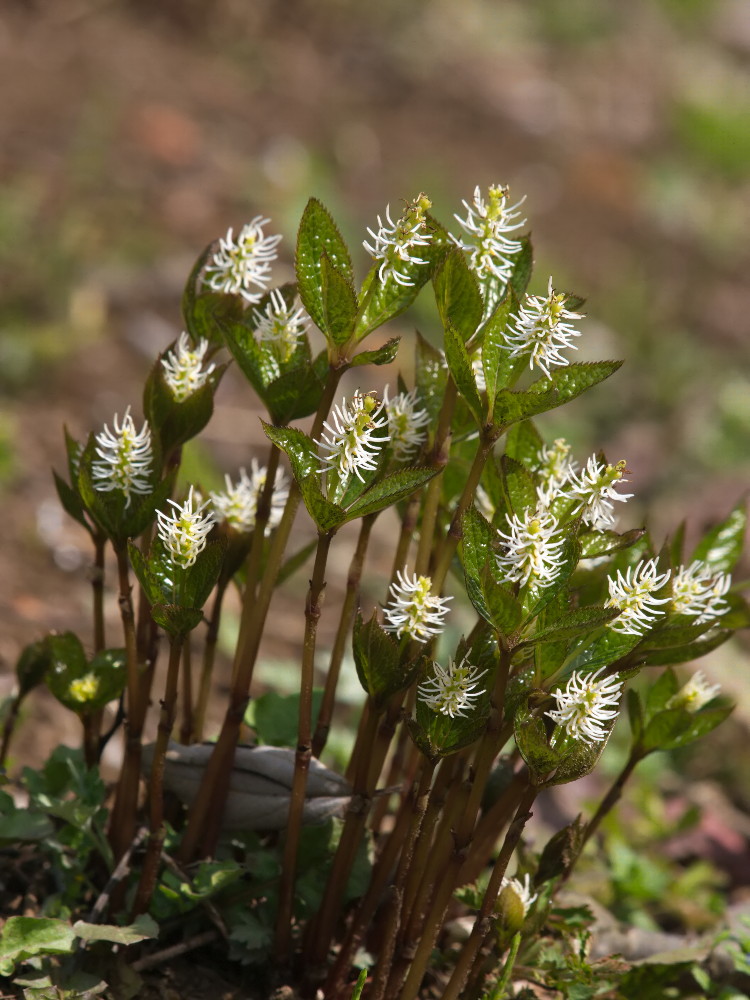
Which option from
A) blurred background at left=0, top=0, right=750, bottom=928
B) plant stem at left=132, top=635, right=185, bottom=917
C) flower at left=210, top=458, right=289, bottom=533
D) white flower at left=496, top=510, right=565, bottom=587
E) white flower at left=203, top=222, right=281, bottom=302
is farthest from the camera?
blurred background at left=0, top=0, right=750, bottom=928

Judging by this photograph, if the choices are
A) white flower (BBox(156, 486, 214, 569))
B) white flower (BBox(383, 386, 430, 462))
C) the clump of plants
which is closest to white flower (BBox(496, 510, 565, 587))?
the clump of plants

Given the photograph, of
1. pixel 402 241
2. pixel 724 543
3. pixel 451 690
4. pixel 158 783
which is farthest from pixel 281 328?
pixel 724 543

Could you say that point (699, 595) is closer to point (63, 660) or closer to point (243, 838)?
point (243, 838)

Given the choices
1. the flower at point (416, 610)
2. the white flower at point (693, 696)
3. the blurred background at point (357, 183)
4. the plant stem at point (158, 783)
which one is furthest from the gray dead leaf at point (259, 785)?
the blurred background at point (357, 183)

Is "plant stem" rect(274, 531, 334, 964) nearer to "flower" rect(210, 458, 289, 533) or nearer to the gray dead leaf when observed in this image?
the gray dead leaf

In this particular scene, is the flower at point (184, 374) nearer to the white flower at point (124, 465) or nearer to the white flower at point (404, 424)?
the white flower at point (124, 465)

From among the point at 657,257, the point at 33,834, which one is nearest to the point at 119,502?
the point at 33,834
